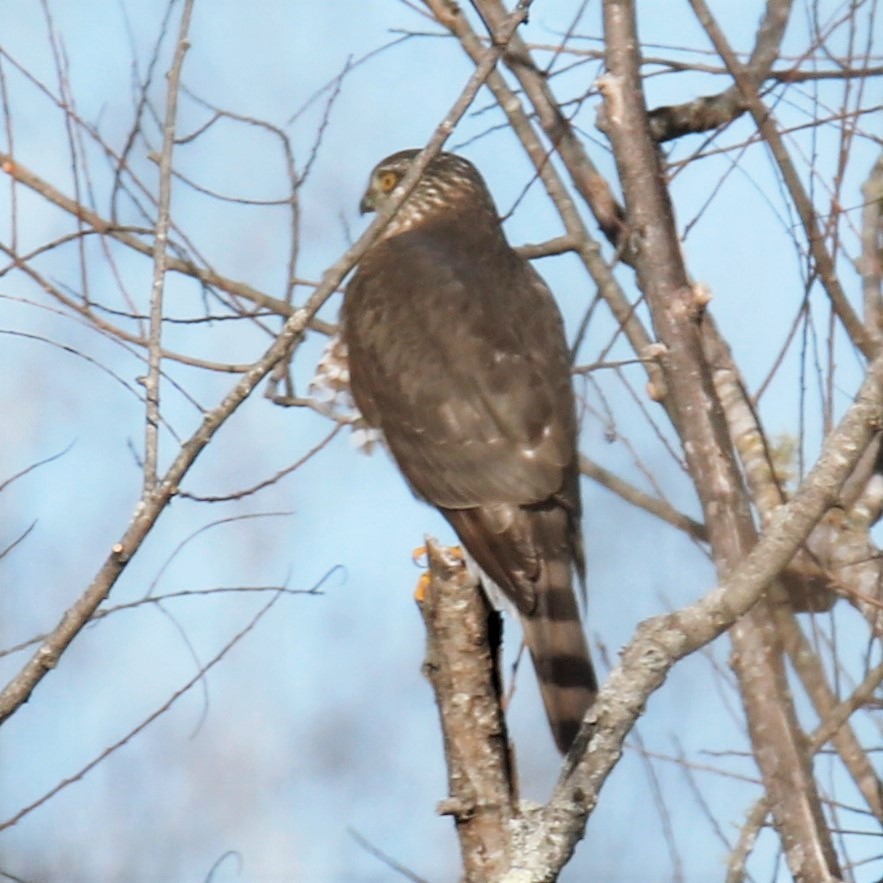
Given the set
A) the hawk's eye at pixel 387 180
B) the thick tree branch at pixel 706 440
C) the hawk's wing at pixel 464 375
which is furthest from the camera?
the hawk's eye at pixel 387 180

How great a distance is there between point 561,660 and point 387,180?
6.20 feet

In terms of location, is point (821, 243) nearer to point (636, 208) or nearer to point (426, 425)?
point (636, 208)

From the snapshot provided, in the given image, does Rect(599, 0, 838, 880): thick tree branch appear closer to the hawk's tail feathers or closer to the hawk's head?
the hawk's tail feathers

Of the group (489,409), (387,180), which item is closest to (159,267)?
(489,409)

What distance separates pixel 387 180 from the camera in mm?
4762

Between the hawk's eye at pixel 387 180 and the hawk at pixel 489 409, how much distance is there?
0.91ft

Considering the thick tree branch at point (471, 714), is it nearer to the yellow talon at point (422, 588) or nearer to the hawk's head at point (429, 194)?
the yellow talon at point (422, 588)

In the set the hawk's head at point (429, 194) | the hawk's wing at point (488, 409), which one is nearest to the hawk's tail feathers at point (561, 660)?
the hawk's wing at point (488, 409)

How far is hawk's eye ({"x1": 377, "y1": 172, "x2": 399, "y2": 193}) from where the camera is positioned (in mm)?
4746

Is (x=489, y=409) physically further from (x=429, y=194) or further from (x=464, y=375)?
(x=429, y=194)

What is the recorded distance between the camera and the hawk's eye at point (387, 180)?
187 inches

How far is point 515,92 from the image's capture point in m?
4.92

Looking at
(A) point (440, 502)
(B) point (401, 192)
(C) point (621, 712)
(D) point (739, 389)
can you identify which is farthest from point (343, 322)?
(C) point (621, 712)

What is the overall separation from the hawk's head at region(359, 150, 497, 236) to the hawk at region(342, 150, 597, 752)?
0.25 m
